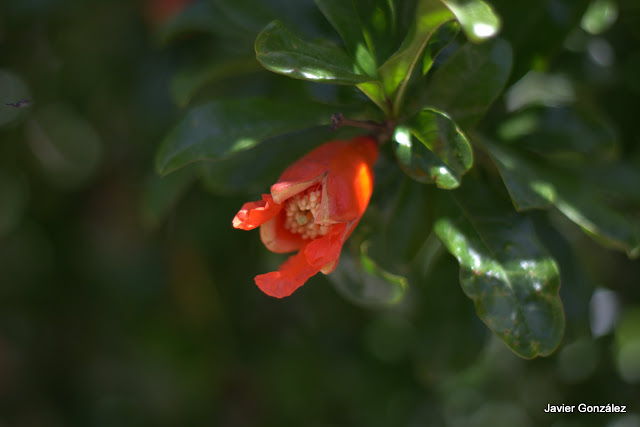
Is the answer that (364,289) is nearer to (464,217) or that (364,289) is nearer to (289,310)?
(464,217)

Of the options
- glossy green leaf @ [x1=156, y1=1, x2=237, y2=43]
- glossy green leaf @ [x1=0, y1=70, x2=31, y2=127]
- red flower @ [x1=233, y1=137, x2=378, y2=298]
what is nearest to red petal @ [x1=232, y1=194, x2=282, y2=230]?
red flower @ [x1=233, y1=137, x2=378, y2=298]

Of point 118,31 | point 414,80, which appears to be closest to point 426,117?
point 414,80

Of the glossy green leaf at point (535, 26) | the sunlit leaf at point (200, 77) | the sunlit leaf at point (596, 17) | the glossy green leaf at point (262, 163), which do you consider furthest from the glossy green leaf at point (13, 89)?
the sunlit leaf at point (596, 17)

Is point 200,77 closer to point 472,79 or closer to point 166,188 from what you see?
point 166,188

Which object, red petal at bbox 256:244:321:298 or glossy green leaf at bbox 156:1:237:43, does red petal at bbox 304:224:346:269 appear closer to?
red petal at bbox 256:244:321:298
